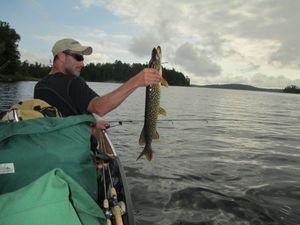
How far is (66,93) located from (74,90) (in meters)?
0.11

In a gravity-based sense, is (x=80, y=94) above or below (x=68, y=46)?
below

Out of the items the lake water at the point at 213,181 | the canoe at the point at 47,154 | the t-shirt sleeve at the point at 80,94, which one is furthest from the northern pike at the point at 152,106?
the lake water at the point at 213,181

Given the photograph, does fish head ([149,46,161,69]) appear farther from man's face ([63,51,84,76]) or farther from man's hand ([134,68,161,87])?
man's face ([63,51,84,76])

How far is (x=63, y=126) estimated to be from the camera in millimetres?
3424

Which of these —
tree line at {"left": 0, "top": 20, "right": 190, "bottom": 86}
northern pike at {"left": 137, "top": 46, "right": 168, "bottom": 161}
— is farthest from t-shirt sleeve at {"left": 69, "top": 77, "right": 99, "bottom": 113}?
tree line at {"left": 0, "top": 20, "right": 190, "bottom": 86}

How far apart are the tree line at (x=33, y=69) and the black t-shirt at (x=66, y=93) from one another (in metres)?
54.2

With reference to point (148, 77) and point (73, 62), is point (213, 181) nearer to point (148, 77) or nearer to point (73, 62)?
point (73, 62)

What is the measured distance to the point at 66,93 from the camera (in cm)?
455

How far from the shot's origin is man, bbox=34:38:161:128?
13.4 feet

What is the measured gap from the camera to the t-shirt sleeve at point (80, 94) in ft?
14.7

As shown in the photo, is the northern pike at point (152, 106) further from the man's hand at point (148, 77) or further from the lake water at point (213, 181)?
the lake water at point (213, 181)

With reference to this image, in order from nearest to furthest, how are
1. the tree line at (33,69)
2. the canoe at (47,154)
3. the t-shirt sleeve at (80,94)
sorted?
the canoe at (47,154) < the t-shirt sleeve at (80,94) < the tree line at (33,69)

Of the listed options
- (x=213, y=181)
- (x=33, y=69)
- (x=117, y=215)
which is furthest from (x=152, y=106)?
(x=33, y=69)

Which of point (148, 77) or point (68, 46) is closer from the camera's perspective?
point (148, 77)
